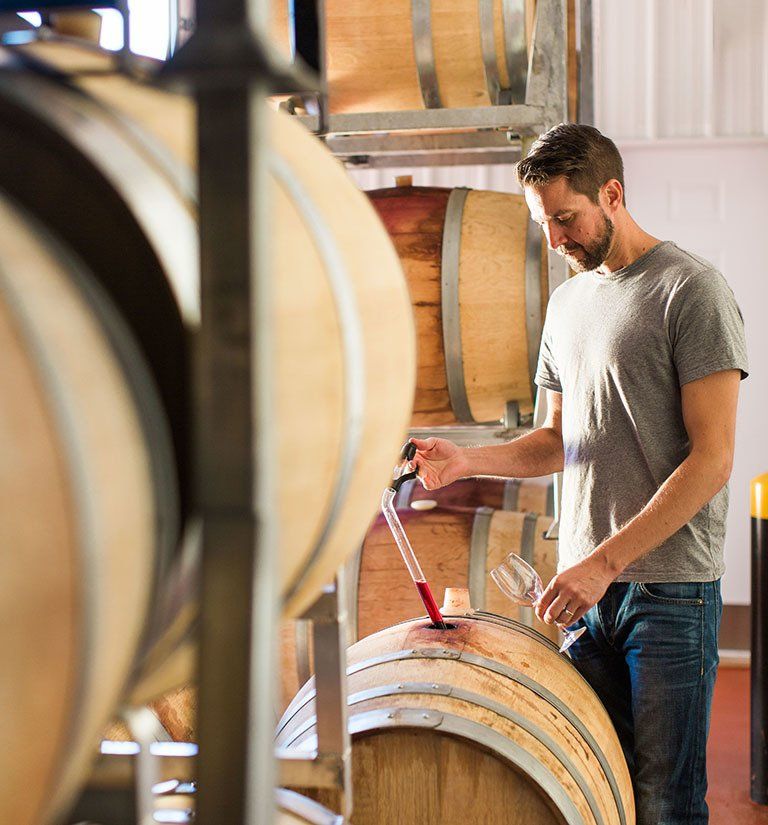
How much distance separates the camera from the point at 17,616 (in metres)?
0.49

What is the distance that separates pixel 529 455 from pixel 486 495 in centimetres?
72

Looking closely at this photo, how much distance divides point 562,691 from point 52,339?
167cm

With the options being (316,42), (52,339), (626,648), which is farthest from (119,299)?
(626,648)

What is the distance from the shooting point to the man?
7.15 feet

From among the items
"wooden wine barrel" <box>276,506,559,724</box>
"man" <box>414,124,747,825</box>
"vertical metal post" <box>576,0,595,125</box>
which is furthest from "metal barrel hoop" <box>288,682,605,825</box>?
"vertical metal post" <box>576,0,595,125</box>

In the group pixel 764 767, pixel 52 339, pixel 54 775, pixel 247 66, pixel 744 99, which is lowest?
pixel 764 767

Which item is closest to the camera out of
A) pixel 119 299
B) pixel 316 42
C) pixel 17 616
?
pixel 17 616

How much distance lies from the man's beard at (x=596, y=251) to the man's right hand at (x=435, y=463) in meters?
0.56

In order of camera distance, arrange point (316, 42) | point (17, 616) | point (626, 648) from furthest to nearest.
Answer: point (626, 648) < point (316, 42) < point (17, 616)

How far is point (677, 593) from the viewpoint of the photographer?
228 cm

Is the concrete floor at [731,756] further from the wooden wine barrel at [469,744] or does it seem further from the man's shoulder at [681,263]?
the man's shoulder at [681,263]

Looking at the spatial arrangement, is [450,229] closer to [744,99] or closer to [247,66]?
[247,66]

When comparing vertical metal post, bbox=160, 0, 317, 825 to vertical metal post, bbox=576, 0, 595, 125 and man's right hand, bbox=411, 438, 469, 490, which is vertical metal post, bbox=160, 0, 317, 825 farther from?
vertical metal post, bbox=576, 0, 595, 125

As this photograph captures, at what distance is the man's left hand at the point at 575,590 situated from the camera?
2113 millimetres
